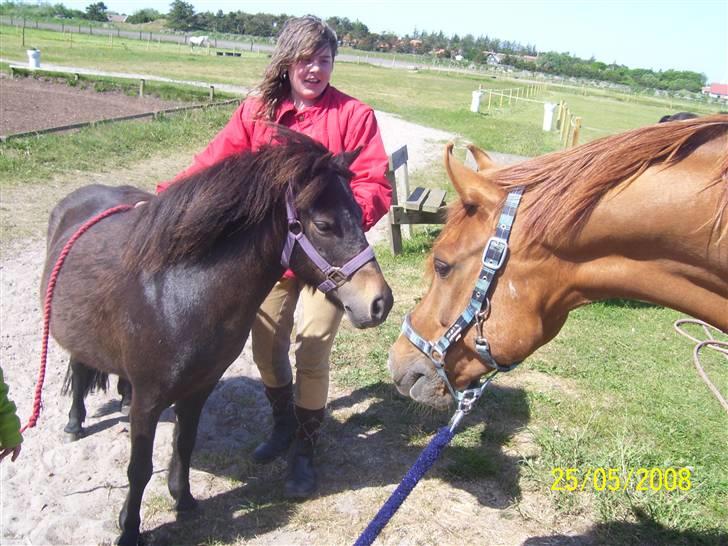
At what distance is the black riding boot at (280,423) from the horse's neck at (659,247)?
2.14m

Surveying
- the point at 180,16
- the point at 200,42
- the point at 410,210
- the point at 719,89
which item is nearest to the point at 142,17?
the point at 180,16

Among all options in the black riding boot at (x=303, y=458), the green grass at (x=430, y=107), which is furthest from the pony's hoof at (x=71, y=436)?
the green grass at (x=430, y=107)

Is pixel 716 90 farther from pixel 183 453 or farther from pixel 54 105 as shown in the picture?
pixel 183 453

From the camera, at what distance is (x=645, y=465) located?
3.46 m

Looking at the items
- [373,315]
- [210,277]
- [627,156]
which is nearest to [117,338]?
[210,277]

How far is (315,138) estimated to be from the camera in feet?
10.0

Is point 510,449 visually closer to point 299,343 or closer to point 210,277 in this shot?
point 299,343

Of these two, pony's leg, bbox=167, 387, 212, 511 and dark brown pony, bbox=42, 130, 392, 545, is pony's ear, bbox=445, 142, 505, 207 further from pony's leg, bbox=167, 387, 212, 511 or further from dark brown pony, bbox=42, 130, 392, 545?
pony's leg, bbox=167, 387, 212, 511

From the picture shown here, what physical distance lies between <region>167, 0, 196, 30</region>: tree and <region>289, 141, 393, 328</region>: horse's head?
3615 inches

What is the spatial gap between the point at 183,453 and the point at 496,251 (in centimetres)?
203

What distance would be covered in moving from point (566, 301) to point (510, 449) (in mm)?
2013

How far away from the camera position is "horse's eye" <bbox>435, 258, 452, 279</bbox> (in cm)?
204

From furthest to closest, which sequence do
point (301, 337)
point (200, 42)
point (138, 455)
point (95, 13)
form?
point (95, 13)
point (200, 42)
point (301, 337)
point (138, 455)

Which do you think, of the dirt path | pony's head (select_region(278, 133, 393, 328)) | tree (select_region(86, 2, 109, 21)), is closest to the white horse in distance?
tree (select_region(86, 2, 109, 21))
